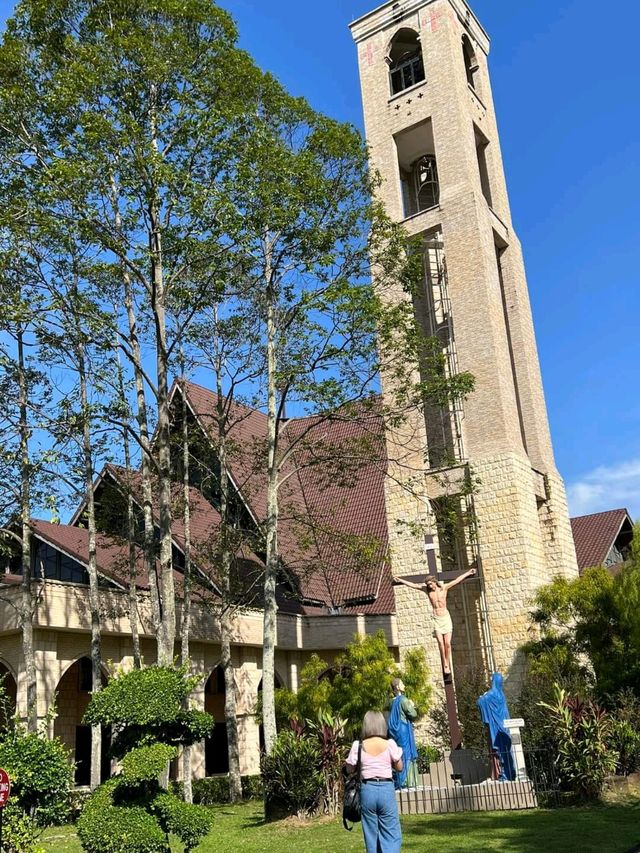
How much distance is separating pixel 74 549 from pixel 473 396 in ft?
38.8

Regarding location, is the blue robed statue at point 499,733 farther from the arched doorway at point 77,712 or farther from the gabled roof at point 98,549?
the arched doorway at point 77,712

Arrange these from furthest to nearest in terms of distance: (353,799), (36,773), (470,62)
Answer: (470,62)
(36,773)
(353,799)

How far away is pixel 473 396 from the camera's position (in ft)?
74.2

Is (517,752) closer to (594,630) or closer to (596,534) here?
(594,630)

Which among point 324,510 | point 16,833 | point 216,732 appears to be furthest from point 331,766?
point 324,510

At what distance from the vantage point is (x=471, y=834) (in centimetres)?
1018

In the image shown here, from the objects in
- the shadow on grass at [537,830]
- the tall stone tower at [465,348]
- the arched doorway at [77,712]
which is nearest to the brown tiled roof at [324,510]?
the tall stone tower at [465,348]

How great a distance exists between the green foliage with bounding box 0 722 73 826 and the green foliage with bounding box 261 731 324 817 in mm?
5392

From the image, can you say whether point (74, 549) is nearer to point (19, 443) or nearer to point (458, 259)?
point (19, 443)

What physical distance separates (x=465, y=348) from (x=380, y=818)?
17780mm

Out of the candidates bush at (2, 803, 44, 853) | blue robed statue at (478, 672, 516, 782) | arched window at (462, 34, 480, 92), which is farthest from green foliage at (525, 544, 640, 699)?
arched window at (462, 34, 480, 92)

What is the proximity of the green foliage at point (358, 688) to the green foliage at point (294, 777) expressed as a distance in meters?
3.85

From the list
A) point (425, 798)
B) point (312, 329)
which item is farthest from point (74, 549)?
point (425, 798)

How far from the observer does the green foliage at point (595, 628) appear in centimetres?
1734
